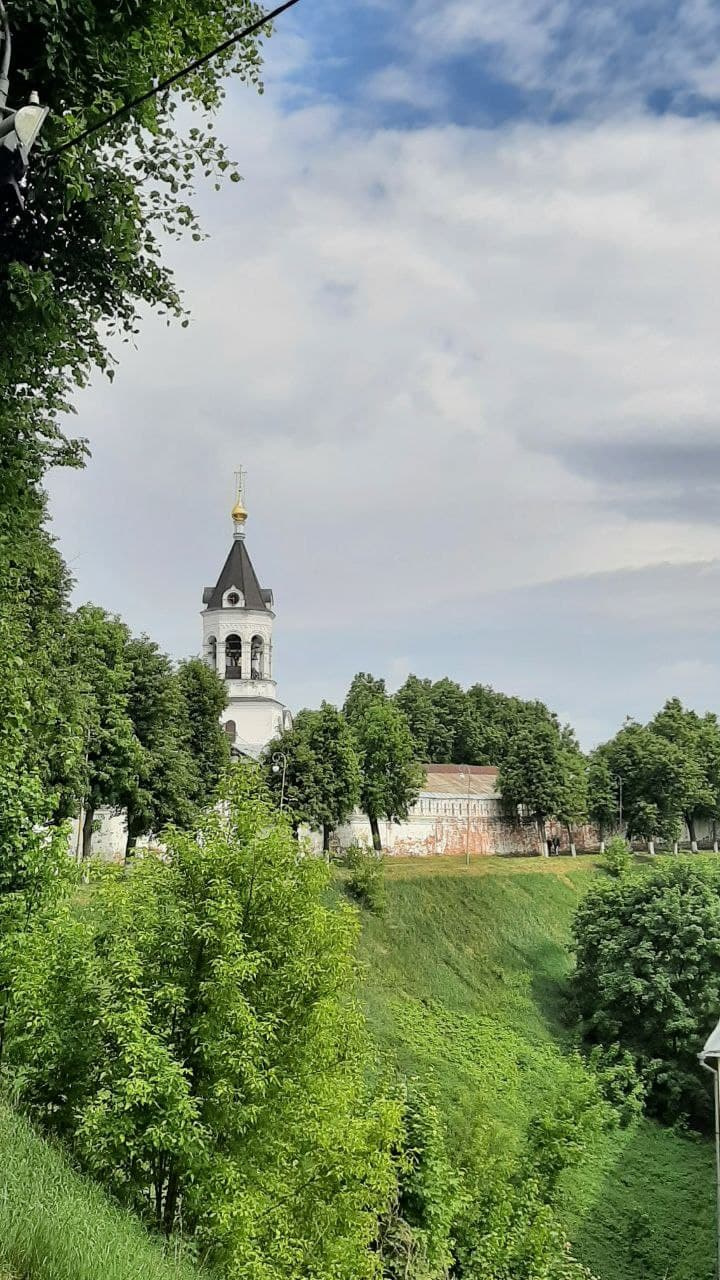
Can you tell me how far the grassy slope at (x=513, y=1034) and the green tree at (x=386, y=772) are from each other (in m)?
3.32

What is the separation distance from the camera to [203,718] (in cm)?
3684

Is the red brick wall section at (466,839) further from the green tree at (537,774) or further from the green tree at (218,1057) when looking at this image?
the green tree at (218,1057)

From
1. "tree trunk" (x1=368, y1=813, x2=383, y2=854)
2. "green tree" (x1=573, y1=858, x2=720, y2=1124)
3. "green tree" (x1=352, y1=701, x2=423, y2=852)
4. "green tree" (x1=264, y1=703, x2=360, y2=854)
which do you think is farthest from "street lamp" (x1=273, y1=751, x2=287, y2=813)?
"green tree" (x1=573, y1=858, x2=720, y2=1124)

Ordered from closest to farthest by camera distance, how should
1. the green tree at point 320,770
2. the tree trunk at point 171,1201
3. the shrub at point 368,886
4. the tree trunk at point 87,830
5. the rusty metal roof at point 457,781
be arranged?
the tree trunk at point 171,1201
the tree trunk at point 87,830
the shrub at point 368,886
the green tree at point 320,770
the rusty metal roof at point 457,781

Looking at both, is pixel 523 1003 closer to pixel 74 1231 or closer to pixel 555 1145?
pixel 555 1145

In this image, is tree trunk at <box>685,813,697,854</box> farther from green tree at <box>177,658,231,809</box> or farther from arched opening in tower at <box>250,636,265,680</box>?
green tree at <box>177,658,231,809</box>

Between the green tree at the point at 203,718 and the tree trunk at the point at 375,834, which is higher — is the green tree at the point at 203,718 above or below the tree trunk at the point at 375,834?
above

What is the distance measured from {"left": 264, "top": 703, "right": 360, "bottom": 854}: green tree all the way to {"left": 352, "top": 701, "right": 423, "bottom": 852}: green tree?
410cm

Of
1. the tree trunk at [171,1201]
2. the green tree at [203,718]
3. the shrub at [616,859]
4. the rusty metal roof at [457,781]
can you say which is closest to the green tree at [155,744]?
the green tree at [203,718]

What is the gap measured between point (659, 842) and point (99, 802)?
4288 cm

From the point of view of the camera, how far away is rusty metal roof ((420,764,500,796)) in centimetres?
5434

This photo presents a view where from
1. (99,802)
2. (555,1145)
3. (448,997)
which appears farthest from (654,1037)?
(99,802)

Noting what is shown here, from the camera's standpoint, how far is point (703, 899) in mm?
31125

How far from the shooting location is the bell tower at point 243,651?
53.8 metres
